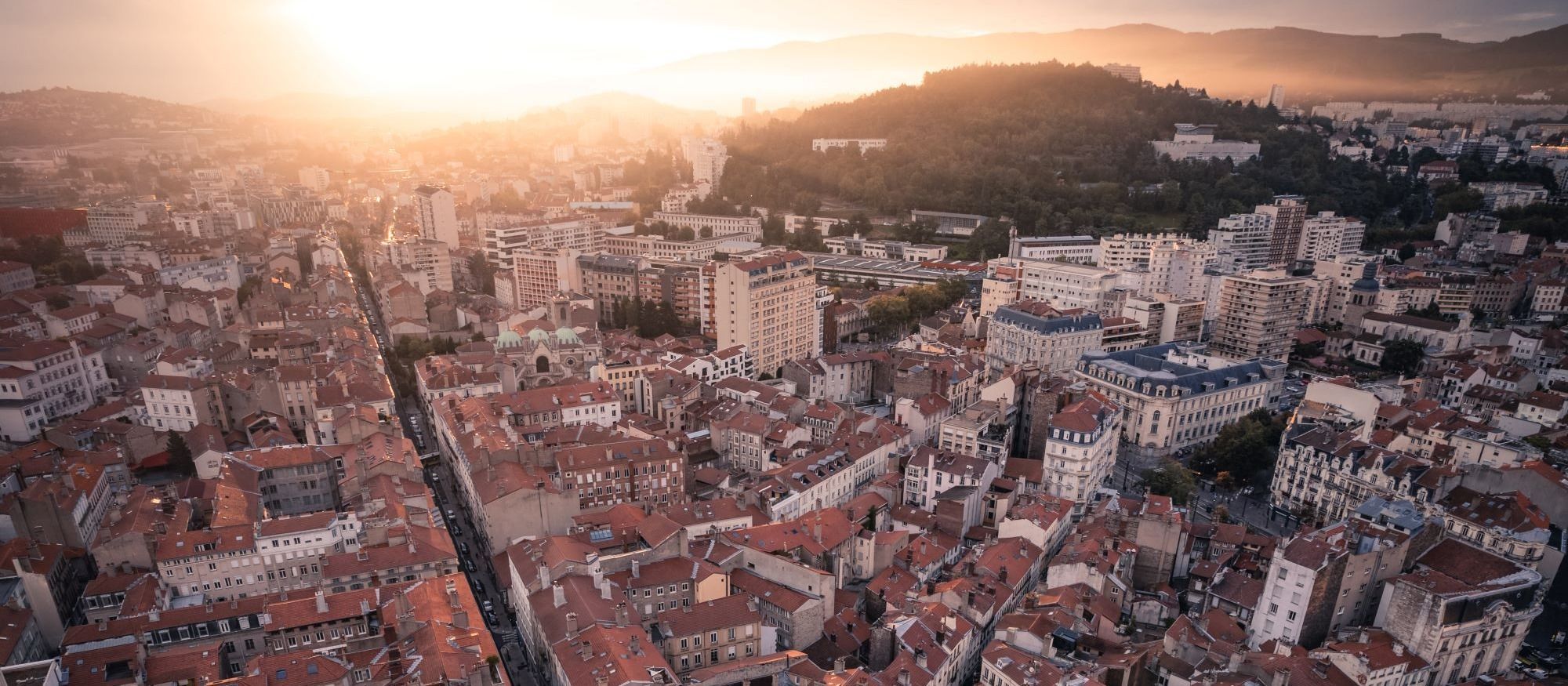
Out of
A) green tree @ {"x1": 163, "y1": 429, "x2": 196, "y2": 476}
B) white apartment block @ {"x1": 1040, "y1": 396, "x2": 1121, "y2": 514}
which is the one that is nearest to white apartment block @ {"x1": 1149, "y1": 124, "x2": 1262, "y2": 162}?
white apartment block @ {"x1": 1040, "y1": 396, "x2": 1121, "y2": 514}

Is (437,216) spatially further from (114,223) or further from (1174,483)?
(1174,483)

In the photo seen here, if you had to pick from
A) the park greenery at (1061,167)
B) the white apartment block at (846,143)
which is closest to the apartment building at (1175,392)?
the park greenery at (1061,167)

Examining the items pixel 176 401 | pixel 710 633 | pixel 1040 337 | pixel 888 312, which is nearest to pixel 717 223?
pixel 888 312

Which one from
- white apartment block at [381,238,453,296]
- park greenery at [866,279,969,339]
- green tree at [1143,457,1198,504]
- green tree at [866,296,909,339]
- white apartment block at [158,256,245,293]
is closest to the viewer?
green tree at [1143,457,1198,504]

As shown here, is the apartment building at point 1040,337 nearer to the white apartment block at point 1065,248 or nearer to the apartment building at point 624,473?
the white apartment block at point 1065,248

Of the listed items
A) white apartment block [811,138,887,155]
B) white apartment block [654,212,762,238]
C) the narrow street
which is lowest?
the narrow street

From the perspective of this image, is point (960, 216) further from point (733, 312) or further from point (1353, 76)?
point (1353, 76)

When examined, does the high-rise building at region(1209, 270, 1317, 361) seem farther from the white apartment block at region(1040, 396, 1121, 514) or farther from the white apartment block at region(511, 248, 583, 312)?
the white apartment block at region(511, 248, 583, 312)
